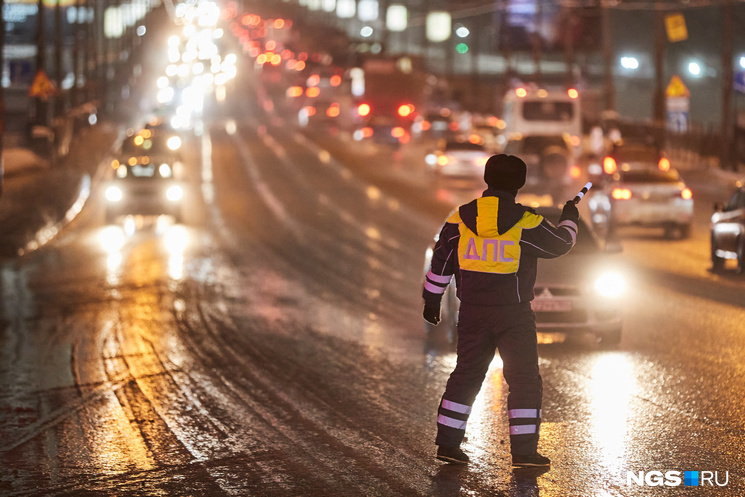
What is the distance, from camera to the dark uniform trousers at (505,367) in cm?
668

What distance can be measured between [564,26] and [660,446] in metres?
70.3

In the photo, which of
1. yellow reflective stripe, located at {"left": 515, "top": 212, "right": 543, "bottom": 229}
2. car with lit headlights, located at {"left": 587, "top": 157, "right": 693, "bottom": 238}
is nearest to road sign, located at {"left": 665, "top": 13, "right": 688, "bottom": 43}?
car with lit headlights, located at {"left": 587, "top": 157, "right": 693, "bottom": 238}

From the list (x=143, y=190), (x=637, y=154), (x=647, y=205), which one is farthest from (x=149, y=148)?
(x=637, y=154)

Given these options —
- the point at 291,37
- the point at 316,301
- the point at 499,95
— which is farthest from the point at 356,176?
the point at 291,37

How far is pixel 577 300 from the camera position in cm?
1108

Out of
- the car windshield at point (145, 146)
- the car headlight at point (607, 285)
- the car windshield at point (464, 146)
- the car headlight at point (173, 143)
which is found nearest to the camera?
the car headlight at point (607, 285)

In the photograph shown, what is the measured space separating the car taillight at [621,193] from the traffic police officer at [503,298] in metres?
16.5

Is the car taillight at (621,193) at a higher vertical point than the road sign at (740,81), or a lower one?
lower

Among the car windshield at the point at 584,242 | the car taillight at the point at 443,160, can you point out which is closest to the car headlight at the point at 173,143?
the car taillight at the point at 443,160

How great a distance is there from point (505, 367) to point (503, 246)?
71 cm

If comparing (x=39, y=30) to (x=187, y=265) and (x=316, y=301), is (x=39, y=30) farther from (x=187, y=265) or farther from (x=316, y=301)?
(x=316, y=301)

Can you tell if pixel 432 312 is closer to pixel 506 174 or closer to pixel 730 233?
pixel 506 174

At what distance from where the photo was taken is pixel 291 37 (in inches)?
5261

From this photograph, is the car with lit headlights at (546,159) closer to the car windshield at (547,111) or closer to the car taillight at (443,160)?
the car taillight at (443,160)
